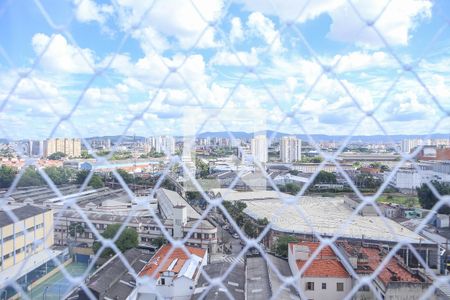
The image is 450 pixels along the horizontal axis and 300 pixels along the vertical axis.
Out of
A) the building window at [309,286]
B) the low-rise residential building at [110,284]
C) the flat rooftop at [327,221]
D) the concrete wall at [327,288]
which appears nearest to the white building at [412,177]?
the flat rooftop at [327,221]

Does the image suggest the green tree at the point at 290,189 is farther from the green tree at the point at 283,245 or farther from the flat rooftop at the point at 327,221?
the green tree at the point at 283,245

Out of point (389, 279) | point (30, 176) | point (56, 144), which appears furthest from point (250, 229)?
point (56, 144)

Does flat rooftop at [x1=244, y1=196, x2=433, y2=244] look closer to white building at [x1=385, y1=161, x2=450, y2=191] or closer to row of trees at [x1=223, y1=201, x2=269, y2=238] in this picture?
row of trees at [x1=223, y1=201, x2=269, y2=238]

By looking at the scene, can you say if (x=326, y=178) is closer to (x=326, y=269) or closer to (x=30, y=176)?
(x=326, y=269)

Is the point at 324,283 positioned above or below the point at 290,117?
below

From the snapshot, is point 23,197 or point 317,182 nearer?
point 23,197

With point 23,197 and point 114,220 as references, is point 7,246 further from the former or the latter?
point 23,197

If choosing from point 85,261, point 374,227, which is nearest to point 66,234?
point 85,261

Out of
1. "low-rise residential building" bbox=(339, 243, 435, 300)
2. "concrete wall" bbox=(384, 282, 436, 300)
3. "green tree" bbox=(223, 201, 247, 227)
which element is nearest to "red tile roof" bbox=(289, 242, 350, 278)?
"low-rise residential building" bbox=(339, 243, 435, 300)
